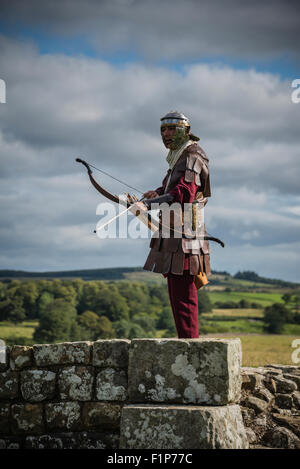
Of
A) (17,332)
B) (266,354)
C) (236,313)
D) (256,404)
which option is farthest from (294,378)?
(236,313)

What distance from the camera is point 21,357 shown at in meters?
6.50

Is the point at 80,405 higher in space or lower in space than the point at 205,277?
lower

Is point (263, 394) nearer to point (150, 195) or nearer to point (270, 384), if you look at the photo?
point (270, 384)

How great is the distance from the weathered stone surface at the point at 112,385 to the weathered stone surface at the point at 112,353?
8 centimetres

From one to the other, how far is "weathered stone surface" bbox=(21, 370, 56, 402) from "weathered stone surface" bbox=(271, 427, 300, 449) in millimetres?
2663

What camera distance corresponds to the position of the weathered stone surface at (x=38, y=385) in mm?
6352

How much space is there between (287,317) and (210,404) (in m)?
63.5

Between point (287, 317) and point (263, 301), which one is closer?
point (287, 317)

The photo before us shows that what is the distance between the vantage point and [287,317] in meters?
66.1

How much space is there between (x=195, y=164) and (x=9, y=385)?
3548 mm

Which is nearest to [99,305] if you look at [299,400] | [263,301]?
[263,301]
